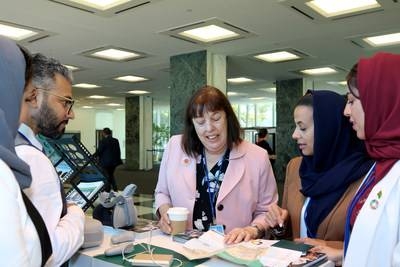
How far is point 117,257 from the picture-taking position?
149cm

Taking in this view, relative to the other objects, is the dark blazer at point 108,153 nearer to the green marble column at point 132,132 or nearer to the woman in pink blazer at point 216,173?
the green marble column at point 132,132

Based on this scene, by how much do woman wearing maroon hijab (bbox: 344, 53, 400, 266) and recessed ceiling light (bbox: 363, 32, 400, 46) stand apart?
5913mm

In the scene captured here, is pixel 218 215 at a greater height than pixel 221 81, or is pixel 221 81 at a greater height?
pixel 221 81

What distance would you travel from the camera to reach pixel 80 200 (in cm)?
496

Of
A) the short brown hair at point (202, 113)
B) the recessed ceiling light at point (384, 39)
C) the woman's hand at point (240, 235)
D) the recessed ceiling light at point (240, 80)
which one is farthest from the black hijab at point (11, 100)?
the recessed ceiling light at point (240, 80)

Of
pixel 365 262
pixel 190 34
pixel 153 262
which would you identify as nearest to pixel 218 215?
pixel 153 262

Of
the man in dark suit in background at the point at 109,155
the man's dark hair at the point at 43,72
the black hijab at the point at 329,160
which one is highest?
the man's dark hair at the point at 43,72

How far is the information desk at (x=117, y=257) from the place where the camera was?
142 cm

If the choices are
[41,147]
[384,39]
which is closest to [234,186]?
[41,147]

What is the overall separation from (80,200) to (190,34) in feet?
10.7

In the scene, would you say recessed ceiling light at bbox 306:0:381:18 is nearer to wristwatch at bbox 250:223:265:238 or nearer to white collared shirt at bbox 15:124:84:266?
wristwatch at bbox 250:223:265:238

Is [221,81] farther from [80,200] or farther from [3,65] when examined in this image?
[3,65]

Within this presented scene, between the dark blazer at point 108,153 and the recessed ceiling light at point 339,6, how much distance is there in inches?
225

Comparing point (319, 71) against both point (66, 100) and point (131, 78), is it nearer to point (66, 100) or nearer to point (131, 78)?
point (131, 78)
